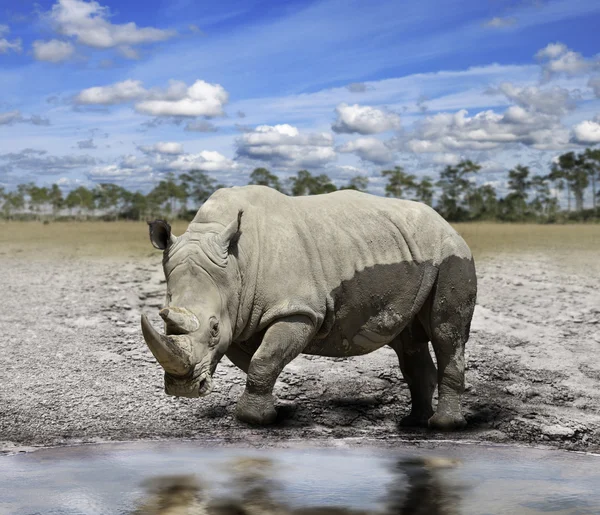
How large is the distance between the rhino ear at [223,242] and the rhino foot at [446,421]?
2819 mm

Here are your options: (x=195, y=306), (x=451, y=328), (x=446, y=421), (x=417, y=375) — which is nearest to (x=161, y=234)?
(x=195, y=306)

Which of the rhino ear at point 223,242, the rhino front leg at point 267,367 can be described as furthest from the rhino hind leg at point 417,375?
the rhino ear at point 223,242

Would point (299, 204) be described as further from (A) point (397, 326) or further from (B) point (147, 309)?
(B) point (147, 309)

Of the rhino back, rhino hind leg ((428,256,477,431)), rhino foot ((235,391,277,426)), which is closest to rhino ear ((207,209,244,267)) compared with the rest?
the rhino back

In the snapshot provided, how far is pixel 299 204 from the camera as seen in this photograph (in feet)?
24.2

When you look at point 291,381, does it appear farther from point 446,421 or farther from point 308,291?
point 308,291

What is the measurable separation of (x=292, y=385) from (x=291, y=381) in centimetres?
11

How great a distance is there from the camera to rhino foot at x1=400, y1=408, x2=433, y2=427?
8398 mm

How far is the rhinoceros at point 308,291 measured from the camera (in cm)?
632

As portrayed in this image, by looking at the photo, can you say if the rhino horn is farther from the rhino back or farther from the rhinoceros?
the rhino back

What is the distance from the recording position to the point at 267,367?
654 centimetres

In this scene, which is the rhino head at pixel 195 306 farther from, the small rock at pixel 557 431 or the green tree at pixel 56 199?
the green tree at pixel 56 199

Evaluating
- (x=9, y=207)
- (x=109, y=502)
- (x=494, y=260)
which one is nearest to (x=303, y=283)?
(x=109, y=502)

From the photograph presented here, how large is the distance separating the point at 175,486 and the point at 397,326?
249 centimetres
